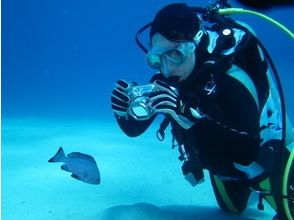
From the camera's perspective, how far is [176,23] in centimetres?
317

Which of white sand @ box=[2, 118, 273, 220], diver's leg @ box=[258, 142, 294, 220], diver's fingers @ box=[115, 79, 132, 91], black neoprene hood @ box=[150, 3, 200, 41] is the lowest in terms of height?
diver's leg @ box=[258, 142, 294, 220]

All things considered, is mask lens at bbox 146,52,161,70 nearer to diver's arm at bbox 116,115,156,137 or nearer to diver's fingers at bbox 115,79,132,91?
diver's fingers at bbox 115,79,132,91

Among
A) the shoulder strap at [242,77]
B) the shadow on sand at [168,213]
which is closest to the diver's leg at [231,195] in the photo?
the shadow on sand at [168,213]

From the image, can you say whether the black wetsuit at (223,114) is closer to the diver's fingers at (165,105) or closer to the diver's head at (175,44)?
the diver's head at (175,44)

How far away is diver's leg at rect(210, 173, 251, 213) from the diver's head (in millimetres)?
1667

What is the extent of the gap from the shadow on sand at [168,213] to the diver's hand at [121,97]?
1443 mm

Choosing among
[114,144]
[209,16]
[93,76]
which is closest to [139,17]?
[93,76]

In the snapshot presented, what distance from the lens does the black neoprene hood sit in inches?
124

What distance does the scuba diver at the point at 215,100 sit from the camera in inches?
119

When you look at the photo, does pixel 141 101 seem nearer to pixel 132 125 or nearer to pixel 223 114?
pixel 223 114

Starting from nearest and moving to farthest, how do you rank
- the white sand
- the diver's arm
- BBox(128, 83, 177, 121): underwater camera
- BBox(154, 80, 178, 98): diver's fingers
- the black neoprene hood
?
BBox(154, 80, 178, 98): diver's fingers < BBox(128, 83, 177, 121): underwater camera < the black neoprene hood < the diver's arm < the white sand

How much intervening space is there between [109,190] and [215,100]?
242cm

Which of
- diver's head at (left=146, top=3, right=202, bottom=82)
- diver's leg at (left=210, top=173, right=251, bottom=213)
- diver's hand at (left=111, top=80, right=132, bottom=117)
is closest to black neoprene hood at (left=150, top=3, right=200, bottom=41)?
diver's head at (left=146, top=3, right=202, bottom=82)

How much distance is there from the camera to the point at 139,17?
234 feet
